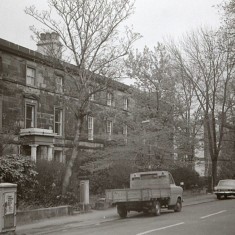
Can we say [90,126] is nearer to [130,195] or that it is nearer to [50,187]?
[50,187]

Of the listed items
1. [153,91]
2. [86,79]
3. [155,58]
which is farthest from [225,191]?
[86,79]

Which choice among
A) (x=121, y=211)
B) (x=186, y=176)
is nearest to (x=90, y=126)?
(x=186, y=176)

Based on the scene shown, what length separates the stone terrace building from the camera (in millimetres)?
29531

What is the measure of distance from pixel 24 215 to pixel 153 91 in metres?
19.6

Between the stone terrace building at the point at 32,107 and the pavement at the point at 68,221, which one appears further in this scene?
the stone terrace building at the point at 32,107

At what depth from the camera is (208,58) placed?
36.0 metres

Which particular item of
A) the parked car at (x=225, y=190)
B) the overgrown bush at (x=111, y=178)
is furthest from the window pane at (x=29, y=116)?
the parked car at (x=225, y=190)

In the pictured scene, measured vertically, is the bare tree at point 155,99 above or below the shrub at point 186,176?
above

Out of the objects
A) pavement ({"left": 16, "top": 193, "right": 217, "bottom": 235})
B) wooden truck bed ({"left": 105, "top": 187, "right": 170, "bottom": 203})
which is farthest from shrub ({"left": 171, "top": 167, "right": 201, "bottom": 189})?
wooden truck bed ({"left": 105, "top": 187, "right": 170, "bottom": 203})

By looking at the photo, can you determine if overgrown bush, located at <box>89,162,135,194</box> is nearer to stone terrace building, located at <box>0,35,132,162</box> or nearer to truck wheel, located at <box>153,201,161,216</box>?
stone terrace building, located at <box>0,35,132,162</box>

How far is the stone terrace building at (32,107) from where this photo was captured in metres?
29.5

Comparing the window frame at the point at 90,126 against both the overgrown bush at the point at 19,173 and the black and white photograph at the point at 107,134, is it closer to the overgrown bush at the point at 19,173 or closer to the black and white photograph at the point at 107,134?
the black and white photograph at the point at 107,134

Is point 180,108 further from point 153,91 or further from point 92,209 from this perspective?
point 92,209

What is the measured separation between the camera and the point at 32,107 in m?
32.4
